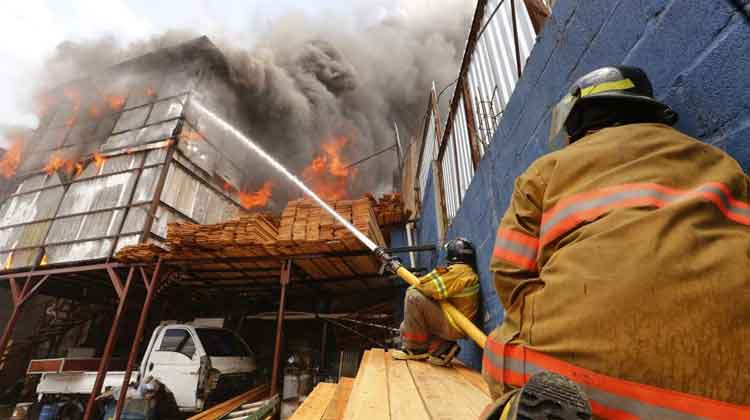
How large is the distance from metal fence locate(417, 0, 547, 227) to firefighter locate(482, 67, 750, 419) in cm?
247

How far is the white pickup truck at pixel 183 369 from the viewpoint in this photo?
6.63 meters

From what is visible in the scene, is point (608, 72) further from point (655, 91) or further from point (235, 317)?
point (235, 317)

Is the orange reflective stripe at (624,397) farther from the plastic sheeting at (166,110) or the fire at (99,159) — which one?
the fire at (99,159)

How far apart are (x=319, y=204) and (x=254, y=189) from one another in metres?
10.6

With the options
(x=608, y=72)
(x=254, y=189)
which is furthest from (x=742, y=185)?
(x=254, y=189)

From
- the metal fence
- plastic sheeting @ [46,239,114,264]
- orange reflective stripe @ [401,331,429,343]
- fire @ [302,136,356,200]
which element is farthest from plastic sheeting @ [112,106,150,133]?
orange reflective stripe @ [401,331,429,343]

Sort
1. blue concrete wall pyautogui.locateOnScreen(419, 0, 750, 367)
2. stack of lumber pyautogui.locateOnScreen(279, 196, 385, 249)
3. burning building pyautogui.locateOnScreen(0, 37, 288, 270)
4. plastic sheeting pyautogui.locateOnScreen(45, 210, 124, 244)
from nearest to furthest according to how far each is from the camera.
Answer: blue concrete wall pyautogui.locateOnScreen(419, 0, 750, 367), stack of lumber pyautogui.locateOnScreen(279, 196, 385, 249), plastic sheeting pyautogui.locateOnScreen(45, 210, 124, 244), burning building pyautogui.locateOnScreen(0, 37, 288, 270)

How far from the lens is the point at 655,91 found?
5.08 ft

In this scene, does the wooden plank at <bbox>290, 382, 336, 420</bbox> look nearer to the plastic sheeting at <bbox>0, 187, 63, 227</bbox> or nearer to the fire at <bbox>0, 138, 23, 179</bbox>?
the plastic sheeting at <bbox>0, 187, 63, 227</bbox>

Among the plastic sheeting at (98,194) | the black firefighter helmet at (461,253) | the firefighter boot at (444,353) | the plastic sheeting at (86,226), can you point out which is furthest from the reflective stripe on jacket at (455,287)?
the plastic sheeting at (98,194)

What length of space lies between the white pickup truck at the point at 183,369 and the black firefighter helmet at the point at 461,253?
239 inches

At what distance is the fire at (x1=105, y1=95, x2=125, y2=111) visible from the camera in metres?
15.3

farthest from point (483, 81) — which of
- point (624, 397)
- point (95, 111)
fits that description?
point (95, 111)

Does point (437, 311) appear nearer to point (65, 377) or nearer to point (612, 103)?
point (612, 103)
